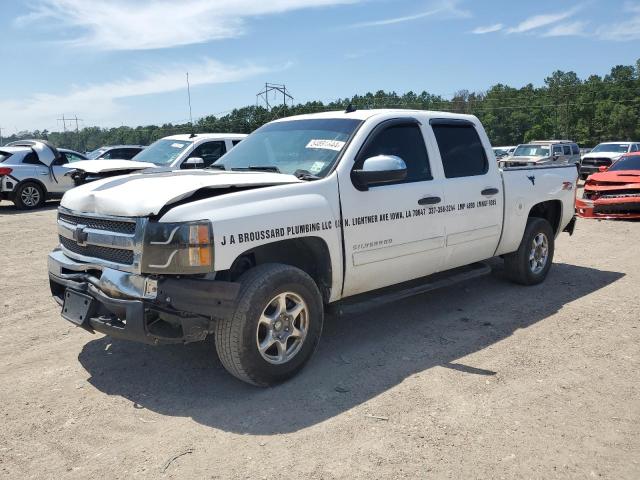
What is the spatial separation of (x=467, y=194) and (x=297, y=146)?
68.6 inches

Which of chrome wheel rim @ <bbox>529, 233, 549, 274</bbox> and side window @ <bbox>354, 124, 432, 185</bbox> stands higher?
side window @ <bbox>354, 124, 432, 185</bbox>

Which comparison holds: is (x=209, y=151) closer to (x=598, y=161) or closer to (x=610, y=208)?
(x=610, y=208)

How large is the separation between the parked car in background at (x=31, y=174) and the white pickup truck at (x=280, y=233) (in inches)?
459

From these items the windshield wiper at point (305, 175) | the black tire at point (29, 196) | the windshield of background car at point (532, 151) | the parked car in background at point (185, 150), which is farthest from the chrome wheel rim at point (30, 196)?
the windshield of background car at point (532, 151)

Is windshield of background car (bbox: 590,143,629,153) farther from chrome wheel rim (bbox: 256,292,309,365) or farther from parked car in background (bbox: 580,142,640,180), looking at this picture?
chrome wheel rim (bbox: 256,292,309,365)

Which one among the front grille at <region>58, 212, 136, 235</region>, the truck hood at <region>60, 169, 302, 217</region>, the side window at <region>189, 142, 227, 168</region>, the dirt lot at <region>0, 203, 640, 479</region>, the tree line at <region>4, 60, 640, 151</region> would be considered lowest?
the dirt lot at <region>0, 203, 640, 479</region>

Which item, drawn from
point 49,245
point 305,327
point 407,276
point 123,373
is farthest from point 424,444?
point 49,245

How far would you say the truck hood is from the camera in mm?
3594

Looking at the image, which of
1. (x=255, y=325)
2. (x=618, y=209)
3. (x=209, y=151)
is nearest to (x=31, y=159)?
(x=209, y=151)

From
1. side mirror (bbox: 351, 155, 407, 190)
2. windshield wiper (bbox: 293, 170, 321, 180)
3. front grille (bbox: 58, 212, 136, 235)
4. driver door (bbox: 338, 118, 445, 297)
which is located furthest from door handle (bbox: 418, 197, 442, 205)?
front grille (bbox: 58, 212, 136, 235)

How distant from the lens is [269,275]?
372 cm

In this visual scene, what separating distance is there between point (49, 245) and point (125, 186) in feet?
20.4

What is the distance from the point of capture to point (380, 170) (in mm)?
4191

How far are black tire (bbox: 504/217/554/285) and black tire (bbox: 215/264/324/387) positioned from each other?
331 centimetres
